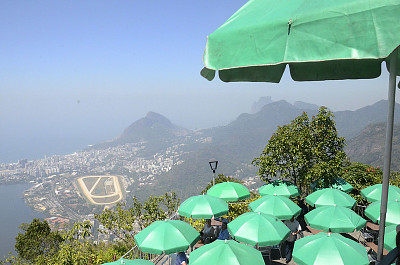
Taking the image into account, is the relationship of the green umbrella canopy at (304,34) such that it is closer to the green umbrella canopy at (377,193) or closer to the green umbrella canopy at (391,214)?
the green umbrella canopy at (391,214)

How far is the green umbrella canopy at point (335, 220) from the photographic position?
700 centimetres

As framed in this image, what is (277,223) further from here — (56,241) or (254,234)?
(56,241)

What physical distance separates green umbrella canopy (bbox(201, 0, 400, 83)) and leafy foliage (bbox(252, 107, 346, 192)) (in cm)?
1031

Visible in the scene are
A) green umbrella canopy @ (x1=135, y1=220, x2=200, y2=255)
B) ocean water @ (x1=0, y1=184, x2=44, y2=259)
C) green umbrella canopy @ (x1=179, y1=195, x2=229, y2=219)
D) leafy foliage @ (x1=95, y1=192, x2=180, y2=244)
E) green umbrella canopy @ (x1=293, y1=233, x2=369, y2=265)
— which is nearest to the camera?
green umbrella canopy @ (x1=293, y1=233, x2=369, y2=265)

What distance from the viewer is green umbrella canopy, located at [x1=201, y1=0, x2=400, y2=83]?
1.53 m

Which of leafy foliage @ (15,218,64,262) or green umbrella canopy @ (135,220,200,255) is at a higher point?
green umbrella canopy @ (135,220,200,255)

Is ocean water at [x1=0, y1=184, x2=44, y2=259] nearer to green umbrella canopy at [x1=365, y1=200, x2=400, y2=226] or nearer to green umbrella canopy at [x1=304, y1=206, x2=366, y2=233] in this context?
green umbrella canopy at [x1=304, y1=206, x2=366, y2=233]

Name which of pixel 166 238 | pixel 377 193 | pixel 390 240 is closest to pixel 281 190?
pixel 377 193

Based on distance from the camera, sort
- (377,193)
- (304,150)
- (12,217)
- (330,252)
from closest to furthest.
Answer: (330,252) → (377,193) → (304,150) → (12,217)

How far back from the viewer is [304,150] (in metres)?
11.8

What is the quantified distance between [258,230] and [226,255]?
1.75 meters

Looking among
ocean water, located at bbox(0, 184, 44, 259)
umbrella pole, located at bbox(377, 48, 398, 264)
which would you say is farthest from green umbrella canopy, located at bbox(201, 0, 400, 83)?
ocean water, located at bbox(0, 184, 44, 259)

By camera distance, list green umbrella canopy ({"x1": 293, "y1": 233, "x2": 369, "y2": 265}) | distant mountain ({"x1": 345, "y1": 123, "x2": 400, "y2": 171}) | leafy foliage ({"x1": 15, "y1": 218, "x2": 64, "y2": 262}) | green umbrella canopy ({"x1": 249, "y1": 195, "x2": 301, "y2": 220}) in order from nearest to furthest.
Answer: green umbrella canopy ({"x1": 293, "y1": 233, "x2": 369, "y2": 265}) → green umbrella canopy ({"x1": 249, "y1": 195, "x2": 301, "y2": 220}) → leafy foliage ({"x1": 15, "y1": 218, "x2": 64, "y2": 262}) → distant mountain ({"x1": 345, "y1": 123, "x2": 400, "y2": 171})

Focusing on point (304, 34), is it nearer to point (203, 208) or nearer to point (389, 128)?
point (389, 128)
